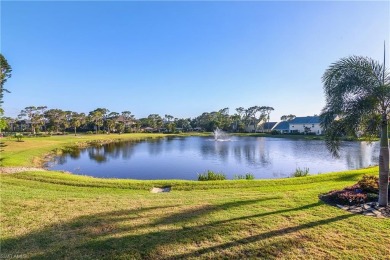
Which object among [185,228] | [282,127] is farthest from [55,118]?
[185,228]

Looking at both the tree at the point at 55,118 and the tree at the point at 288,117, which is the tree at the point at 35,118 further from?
the tree at the point at 288,117

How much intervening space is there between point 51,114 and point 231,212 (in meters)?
84.4

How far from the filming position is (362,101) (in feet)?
25.8

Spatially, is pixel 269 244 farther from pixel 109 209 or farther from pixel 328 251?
pixel 109 209

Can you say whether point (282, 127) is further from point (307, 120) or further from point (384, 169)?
point (384, 169)

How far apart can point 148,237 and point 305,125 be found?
287 feet

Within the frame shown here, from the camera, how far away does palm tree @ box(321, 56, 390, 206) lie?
7.93 meters

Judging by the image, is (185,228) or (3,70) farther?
(3,70)

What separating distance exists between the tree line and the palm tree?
258 ft

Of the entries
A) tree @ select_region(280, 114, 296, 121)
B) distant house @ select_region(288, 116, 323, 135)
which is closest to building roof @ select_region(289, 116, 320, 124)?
distant house @ select_region(288, 116, 323, 135)

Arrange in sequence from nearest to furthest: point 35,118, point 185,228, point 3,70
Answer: point 185,228 → point 3,70 → point 35,118

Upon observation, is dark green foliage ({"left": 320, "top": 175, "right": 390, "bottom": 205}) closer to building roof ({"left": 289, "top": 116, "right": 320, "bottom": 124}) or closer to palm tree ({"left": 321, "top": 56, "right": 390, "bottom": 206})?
palm tree ({"left": 321, "top": 56, "right": 390, "bottom": 206})

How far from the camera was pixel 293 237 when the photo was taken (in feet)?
19.1

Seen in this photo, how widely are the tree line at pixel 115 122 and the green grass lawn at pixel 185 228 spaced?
7541cm
